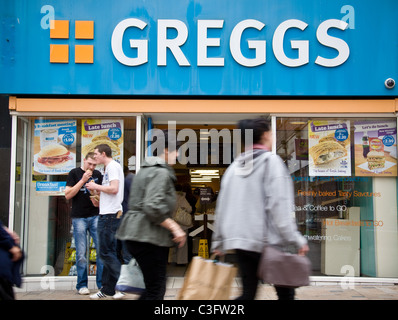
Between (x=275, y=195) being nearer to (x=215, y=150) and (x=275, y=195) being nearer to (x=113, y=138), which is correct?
(x=113, y=138)

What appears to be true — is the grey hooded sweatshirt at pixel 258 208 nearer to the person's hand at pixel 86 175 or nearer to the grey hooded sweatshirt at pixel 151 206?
the grey hooded sweatshirt at pixel 151 206

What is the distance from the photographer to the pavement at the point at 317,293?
5.98 metres

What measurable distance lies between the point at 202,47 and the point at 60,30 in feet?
7.17

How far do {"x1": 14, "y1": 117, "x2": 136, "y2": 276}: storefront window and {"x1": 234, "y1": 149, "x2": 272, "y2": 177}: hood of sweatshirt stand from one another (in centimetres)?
369

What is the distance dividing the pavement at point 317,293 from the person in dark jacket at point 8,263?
240cm

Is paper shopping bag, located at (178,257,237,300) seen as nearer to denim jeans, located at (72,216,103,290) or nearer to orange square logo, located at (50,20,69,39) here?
denim jeans, located at (72,216,103,290)

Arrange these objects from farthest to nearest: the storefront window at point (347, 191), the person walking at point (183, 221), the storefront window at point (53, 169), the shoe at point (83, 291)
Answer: the person walking at point (183, 221)
the storefront window at point (347, 191)
the storefront window at point (53, 169)
the shoe at point (83, 291)

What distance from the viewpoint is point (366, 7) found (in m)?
6.83

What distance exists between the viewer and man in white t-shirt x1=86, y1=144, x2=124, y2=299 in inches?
211

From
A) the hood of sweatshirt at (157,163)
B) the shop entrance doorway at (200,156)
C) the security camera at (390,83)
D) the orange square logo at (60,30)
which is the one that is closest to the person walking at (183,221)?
the shop entrance doorway at (200,156)

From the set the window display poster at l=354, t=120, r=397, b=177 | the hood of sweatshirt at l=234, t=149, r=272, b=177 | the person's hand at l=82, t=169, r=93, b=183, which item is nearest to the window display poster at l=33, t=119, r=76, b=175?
the person's hand at l=82, t=169, r=93, b=183

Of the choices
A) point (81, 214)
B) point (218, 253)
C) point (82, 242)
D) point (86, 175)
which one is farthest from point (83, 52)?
point (218, 253)
